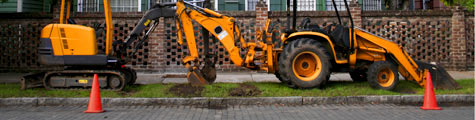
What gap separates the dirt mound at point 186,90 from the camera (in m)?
8.60

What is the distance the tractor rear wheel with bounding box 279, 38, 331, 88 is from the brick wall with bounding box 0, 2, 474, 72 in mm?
4500

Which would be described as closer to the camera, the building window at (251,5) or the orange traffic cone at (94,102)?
the orange traffic cone at (94,102)

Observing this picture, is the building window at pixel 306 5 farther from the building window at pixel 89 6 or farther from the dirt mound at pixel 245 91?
the building window at pixel 89 6

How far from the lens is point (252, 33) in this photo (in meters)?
13.4

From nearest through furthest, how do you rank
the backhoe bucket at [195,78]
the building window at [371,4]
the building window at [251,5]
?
the backhoe bucket at [195,78] < the building window at [251,5] < the building window at [371,4]

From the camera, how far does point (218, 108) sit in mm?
7914

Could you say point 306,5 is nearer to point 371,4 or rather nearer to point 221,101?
point 371,4

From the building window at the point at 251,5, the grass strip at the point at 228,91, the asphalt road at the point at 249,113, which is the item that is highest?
the building window at the point at 251,5

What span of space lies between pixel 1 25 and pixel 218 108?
9396mm

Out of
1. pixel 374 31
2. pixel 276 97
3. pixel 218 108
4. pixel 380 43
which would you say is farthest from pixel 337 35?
pixel 374 31

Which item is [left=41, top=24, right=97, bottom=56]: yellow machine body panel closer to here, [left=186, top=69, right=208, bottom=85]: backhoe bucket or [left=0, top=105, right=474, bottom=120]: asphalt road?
[left=0, top=105, right=474, bottom=120]: asphalt road

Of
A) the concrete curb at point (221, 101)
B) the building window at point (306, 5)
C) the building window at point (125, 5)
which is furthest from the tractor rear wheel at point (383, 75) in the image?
the building window at point (125, 5)

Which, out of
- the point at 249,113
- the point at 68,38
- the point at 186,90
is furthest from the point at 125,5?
the point at 249,113

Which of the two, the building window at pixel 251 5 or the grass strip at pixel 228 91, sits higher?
the building window at pixel 251 5
